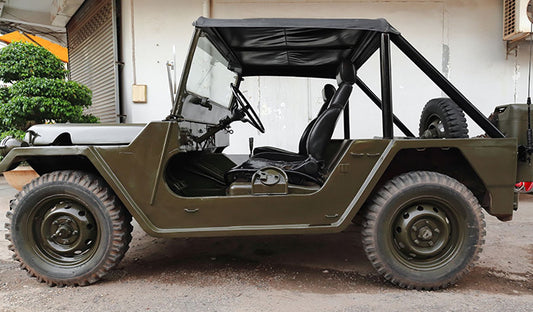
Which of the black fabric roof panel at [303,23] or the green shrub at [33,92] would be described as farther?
the green shrub at [33,92]

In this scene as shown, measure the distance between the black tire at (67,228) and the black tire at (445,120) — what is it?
2.63 metres

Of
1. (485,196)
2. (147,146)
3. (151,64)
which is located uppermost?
(151,64)

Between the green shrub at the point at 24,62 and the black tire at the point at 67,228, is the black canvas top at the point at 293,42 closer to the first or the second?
the black tire at the point at 67,228

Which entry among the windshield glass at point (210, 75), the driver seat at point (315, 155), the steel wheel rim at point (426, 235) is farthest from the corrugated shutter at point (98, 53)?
the steel wheel rim at point (426, 235)

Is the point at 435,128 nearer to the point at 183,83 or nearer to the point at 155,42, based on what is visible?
the point at 183,83

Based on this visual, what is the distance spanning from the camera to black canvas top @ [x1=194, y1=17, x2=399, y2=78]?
2.39 m

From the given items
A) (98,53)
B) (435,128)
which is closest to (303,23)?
(435,128)

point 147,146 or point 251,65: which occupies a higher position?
point 251,65

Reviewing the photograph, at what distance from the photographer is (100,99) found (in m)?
7.34

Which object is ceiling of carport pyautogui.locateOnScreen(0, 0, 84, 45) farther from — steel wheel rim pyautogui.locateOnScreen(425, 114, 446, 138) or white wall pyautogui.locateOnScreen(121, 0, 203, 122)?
steel wheel rim pyautogui.locateOnScreen(425, 114, 446, 138)

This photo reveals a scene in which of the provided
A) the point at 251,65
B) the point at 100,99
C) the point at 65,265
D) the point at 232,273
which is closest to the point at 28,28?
the point at 100,99

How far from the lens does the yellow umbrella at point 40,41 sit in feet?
32.8

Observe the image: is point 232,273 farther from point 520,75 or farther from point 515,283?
point 520,75

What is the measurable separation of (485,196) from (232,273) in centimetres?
213
